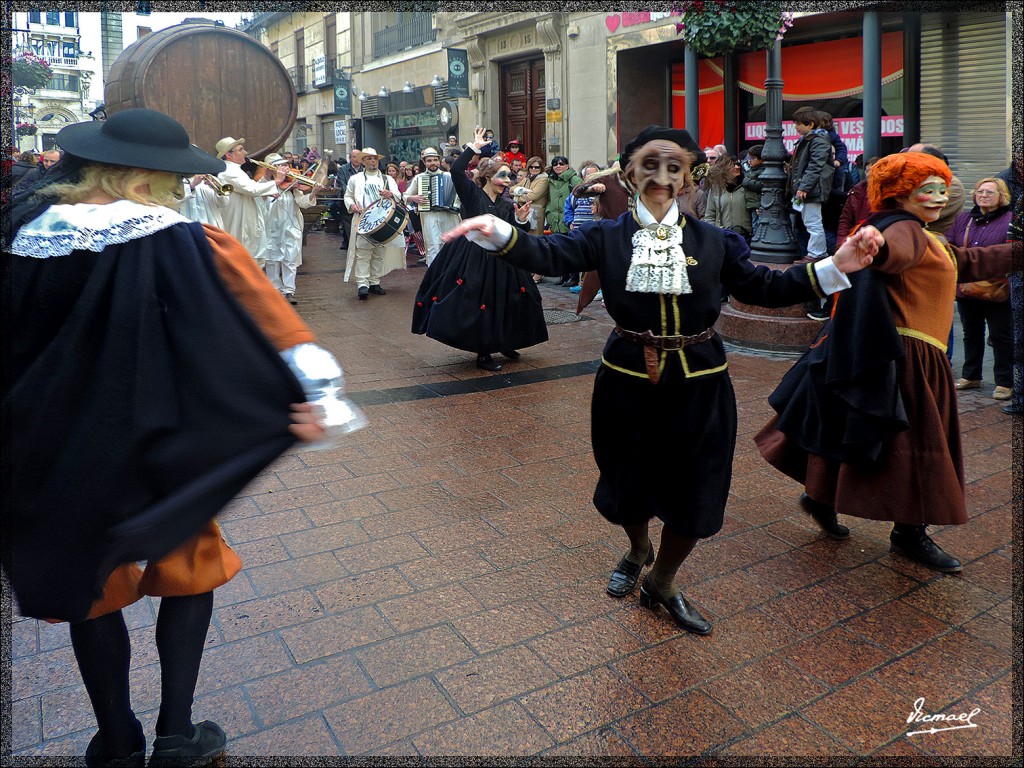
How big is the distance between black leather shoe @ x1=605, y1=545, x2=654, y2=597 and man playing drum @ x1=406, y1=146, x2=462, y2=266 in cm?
840

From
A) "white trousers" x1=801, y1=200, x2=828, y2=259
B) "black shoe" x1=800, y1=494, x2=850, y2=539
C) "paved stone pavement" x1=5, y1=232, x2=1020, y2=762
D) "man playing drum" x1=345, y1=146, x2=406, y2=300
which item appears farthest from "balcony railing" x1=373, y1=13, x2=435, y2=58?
"black shoe" x1=800, y1=494, x2=850, y2=539

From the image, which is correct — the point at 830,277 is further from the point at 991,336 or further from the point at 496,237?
the point at 991,336

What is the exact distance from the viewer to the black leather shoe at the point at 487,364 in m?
7.82

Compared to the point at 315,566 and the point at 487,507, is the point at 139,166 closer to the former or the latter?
the point at 315,566

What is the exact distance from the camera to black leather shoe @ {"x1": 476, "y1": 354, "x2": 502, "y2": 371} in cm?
782

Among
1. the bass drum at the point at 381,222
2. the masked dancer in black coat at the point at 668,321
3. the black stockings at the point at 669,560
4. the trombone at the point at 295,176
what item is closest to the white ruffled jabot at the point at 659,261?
the masked dancer in black coat at the point at 668,321

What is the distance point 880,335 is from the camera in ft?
12.4

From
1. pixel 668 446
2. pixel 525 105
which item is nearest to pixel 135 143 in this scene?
pixel 668 446

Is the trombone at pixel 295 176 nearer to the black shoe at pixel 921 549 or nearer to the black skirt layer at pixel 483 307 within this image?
the black skirt layer at pixel 483 307

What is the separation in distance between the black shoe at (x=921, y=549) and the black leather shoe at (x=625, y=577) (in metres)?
1.15

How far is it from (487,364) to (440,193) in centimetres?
467

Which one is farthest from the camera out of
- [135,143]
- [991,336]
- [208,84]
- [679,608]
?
[208,84]

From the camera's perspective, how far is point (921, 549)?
3980 millimetres

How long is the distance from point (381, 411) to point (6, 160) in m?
3.84
